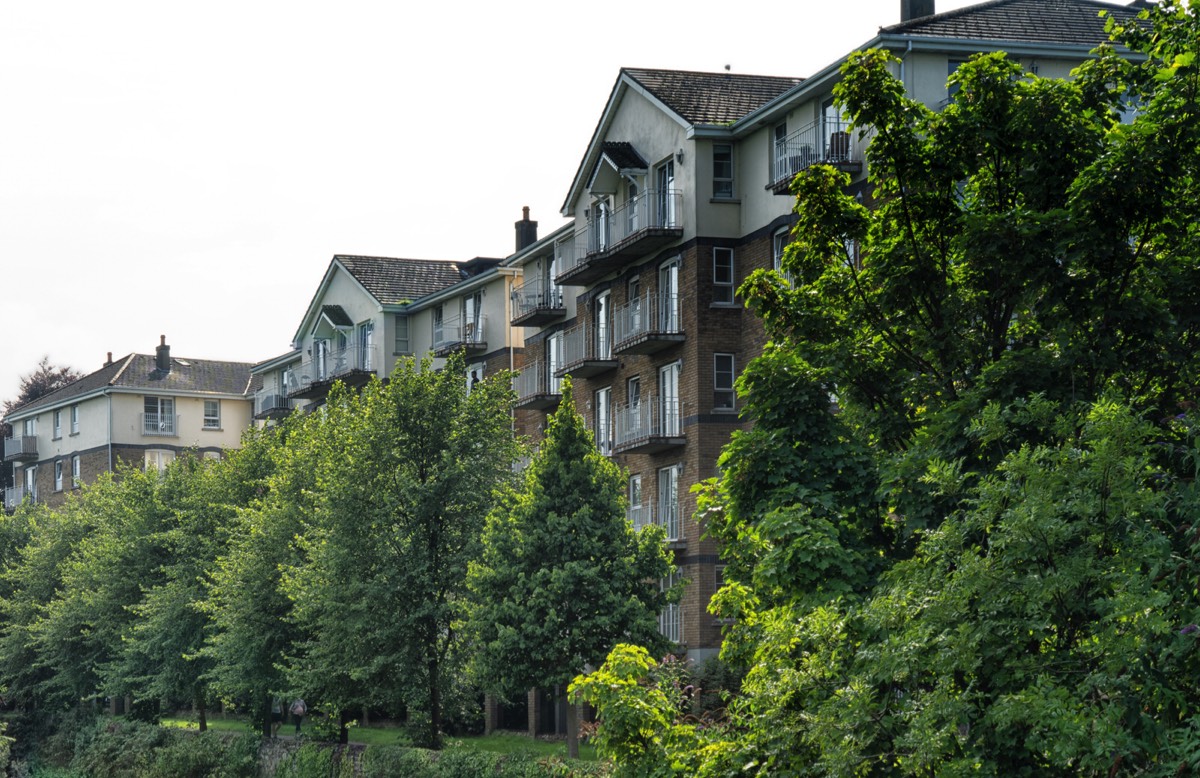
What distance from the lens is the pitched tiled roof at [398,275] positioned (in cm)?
6366

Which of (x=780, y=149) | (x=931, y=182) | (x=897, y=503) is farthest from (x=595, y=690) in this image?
(x=780, y=149)

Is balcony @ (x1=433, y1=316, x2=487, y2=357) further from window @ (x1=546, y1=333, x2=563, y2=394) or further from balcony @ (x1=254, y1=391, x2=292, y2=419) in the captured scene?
balcony @ (x1=254, y1=391, x2=292, y2=419)

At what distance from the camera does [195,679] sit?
48.4 meters

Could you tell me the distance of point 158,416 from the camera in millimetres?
85750

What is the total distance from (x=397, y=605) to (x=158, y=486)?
72.5ft

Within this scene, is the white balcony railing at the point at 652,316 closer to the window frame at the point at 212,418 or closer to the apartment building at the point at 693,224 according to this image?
the apartment building at the point at 693,224

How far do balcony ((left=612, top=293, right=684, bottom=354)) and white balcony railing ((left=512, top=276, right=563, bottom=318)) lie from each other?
658cm

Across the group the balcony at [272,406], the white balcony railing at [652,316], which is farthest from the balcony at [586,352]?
the balcony at [272,406]

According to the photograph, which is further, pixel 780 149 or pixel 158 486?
pixel 158 486

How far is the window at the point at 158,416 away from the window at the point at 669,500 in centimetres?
5016

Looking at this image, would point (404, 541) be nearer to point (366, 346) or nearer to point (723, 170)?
point (723, 170)

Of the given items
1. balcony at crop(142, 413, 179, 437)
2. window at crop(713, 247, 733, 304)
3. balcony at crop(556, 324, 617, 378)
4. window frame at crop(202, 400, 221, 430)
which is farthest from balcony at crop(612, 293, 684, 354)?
window frame at crop(202, 400, 221, 430)

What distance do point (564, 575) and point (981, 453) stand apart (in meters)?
18.3

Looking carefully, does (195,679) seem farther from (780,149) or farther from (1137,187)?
(1137,187)
